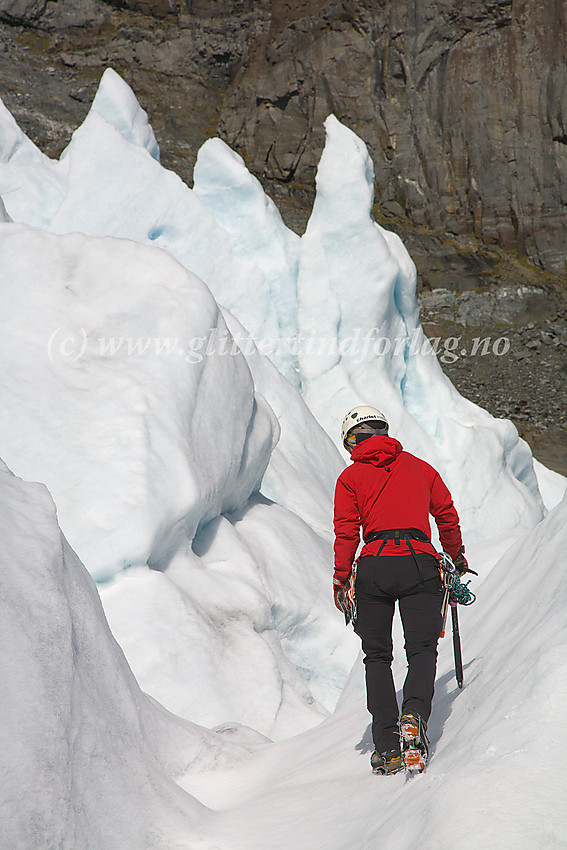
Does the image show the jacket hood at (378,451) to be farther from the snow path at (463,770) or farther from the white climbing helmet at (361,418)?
the snow path at (463,770)

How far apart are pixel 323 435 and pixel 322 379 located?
2.75 metres

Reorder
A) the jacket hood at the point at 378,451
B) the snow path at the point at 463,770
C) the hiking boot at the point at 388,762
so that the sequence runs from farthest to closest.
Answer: the jacket hood at the point at 378,451 < the hiking boot at the point at 388,762 < the snow path at the point at 463,770

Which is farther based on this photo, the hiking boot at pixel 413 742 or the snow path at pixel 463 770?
the hiking boot at pixel 413 742

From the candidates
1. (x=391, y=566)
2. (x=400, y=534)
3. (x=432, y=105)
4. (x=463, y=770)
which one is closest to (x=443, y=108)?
(x=432, y=105)

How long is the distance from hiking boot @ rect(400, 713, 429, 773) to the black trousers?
0.21 m

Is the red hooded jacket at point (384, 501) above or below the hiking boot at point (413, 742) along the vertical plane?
above

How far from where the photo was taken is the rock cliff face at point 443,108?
38625 mm

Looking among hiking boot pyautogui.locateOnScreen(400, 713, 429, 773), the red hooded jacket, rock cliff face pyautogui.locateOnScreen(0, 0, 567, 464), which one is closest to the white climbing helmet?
the red hooded jacket

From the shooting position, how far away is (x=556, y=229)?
38.9m

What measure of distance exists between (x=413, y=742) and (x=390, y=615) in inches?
23.6

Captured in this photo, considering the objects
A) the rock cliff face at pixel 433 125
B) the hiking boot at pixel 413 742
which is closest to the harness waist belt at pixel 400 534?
the hiking boot at pixel 413 742

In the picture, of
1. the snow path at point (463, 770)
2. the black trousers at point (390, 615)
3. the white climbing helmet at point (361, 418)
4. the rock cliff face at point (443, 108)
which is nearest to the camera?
the snow path at point (463, 770)

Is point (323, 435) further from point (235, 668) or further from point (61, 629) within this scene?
point (61, 629)

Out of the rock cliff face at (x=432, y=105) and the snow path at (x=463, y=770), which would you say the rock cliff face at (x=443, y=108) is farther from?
the snow path at (x=463, y=770)
